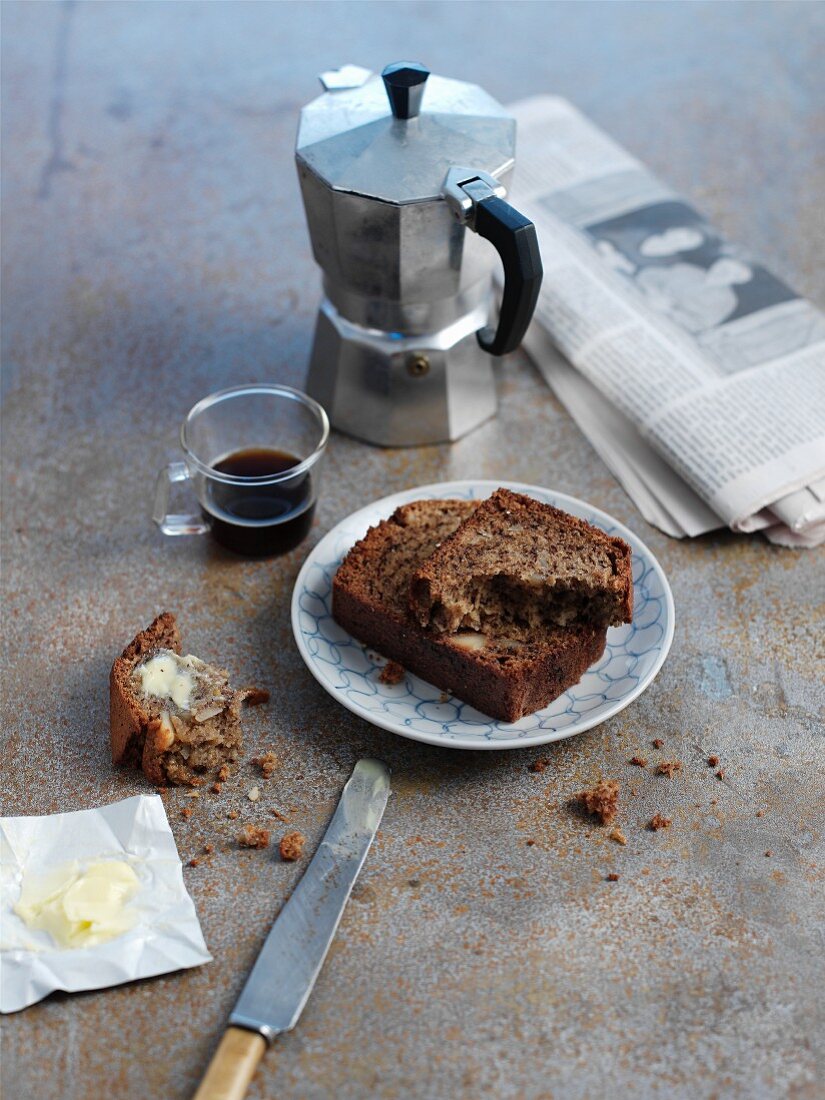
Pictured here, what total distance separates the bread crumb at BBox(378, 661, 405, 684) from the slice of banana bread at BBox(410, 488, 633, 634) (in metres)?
0.07

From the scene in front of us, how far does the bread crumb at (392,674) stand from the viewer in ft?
3.95

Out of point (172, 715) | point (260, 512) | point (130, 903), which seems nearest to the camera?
point (130, 903)

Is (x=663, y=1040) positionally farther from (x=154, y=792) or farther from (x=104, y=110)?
(x=104, y=110)

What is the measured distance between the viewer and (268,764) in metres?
1.14

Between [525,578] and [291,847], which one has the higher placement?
[525,578]

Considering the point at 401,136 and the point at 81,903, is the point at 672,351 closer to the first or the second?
the point at 401,136

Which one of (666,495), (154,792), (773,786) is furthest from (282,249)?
(773,786)

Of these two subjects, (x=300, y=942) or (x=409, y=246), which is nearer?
(x=300, y=942)

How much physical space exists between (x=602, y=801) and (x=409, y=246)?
66 cm

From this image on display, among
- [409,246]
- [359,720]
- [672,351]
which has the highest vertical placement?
[409,246]

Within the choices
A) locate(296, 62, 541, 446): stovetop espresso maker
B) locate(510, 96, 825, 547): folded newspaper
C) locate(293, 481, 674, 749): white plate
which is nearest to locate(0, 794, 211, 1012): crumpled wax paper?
locate(293, 481, 674, 749): white plate

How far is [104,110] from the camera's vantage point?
2189 millimetres

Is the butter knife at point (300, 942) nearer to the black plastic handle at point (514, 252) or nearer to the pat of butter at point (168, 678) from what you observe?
the pat of butter at point (168, 678)

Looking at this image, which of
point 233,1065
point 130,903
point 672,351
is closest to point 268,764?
point 130,903
